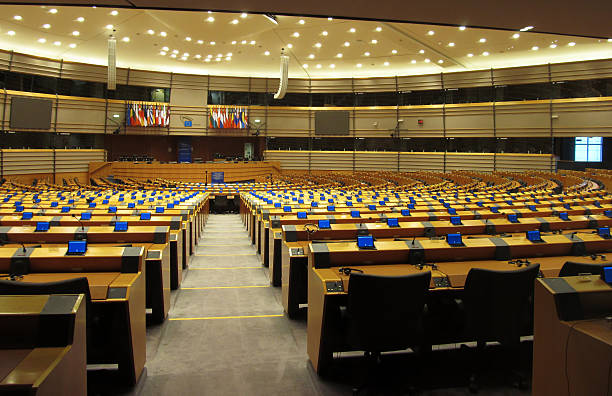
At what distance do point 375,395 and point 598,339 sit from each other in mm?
1884

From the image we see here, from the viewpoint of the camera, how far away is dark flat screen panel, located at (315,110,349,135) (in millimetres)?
28328

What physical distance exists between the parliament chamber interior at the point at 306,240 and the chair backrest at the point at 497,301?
2 centimetres

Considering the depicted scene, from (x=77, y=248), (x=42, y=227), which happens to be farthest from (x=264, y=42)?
(x=77, y=248)

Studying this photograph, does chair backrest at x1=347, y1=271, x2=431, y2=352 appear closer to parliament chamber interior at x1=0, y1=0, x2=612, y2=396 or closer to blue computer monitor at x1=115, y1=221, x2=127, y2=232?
parliament chamber interior at x1=0, y1=0, x2=612, y2=396

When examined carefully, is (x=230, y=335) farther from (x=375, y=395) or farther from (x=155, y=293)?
(x=375, y=395)

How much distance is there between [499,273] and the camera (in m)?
3.22

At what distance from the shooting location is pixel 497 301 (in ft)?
10.8

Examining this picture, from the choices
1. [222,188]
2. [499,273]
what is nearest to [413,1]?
[499,273]

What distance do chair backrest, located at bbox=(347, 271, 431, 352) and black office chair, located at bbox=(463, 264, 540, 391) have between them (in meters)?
0.46

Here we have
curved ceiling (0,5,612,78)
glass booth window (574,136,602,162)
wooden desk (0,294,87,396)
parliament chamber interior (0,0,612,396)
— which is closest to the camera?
wooden desk (0,294,87,396)

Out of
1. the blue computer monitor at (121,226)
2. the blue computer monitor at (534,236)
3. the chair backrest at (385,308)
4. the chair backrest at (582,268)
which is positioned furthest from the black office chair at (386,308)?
the blue computer monitor at (121,226)

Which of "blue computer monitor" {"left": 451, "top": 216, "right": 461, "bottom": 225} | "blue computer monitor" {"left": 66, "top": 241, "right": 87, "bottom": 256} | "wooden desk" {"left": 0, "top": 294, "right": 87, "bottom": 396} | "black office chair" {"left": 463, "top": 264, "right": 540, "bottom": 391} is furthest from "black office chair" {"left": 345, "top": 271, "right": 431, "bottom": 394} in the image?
"blue computer monitor" {"left": 451, "top": 216, "right": 461, "bottom": 225}

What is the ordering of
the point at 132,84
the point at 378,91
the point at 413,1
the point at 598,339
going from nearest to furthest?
the point at 598,339 → the point at 413,1 → the point at 132,84 → the point at 378,91

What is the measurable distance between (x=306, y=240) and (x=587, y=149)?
84.5 feet
